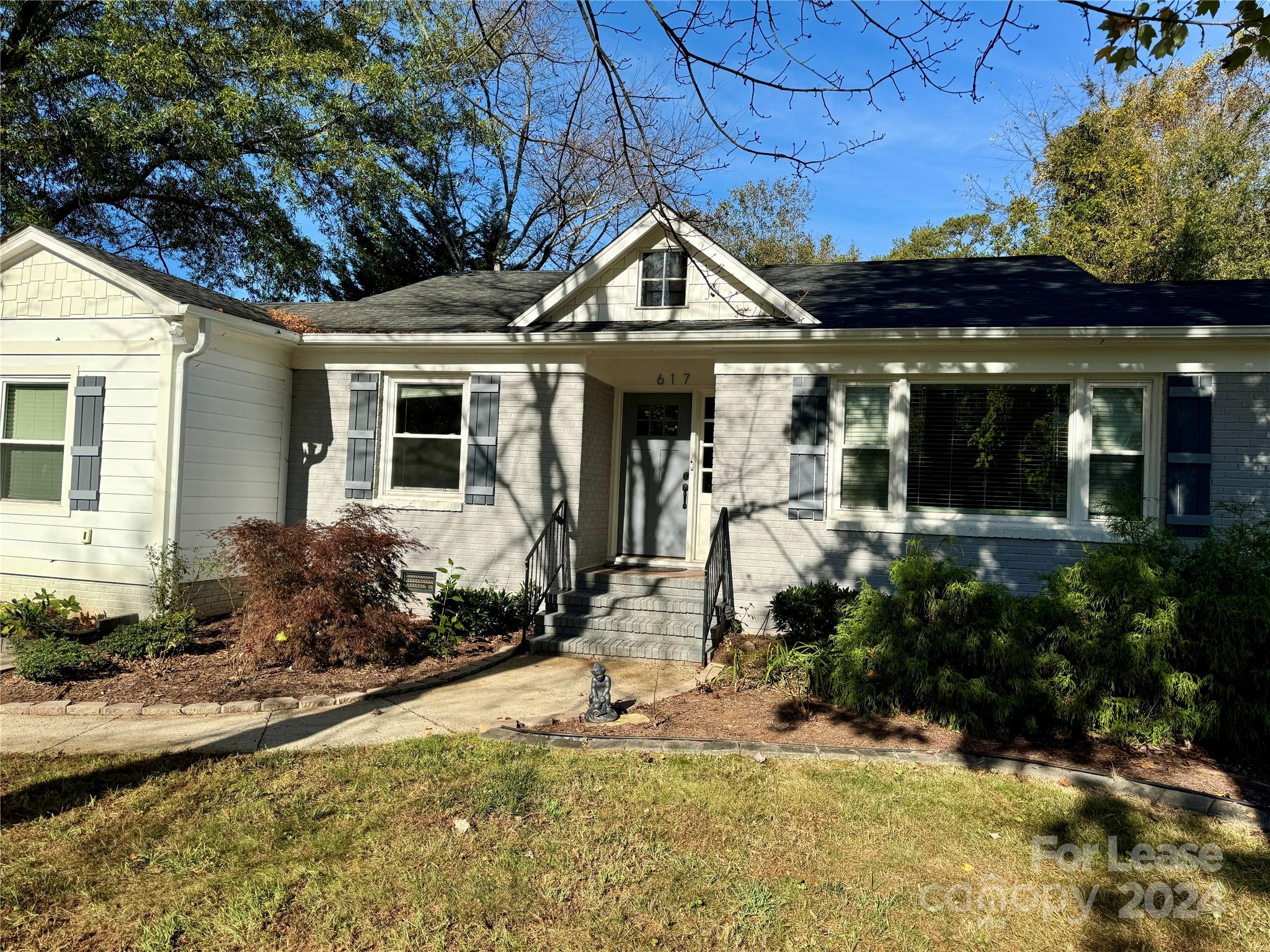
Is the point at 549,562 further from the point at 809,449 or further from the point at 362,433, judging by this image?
the point at 809,449

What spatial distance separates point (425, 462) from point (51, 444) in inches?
163

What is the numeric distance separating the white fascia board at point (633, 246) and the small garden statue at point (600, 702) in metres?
4.47

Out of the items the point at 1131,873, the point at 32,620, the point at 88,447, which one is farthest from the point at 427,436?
the point at 1131,873

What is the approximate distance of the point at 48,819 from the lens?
3875 mm

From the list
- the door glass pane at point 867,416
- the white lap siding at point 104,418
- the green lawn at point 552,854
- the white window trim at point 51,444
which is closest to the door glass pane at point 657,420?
the door glass pane at point 867,416

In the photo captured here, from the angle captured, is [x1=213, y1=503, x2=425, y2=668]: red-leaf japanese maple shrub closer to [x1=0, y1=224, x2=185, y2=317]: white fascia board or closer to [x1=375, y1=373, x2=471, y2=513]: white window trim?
[x1=375, y1=373, x2=471, y2=513]: white window trim

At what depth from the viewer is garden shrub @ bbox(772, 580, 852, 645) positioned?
23.8 ft

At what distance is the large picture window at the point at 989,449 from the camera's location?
26.3 ft

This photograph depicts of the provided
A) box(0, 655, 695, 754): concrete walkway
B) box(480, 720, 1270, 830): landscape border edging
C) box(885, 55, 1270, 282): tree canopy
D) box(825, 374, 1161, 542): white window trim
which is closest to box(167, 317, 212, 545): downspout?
box(0, 655, 695, 754): concrete walkway

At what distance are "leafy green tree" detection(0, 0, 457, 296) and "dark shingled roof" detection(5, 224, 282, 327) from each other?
778 centimetres

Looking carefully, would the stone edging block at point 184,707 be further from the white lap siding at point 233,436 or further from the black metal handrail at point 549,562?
the white lap siding at point 233,436

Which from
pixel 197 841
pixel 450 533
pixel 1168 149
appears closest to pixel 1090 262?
pixel 1168 149

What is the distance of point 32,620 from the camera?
7.36 meters

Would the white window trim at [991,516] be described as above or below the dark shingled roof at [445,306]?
below
